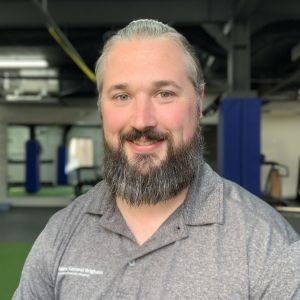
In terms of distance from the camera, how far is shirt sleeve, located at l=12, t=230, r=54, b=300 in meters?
1.23

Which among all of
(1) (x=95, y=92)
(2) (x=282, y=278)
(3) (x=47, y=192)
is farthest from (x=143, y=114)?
(3) (x=47, y=192)

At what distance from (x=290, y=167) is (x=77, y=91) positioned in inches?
271

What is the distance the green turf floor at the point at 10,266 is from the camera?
4.38 m

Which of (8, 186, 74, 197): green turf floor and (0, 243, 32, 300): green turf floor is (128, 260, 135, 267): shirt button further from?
(8, 186, 74, 197): green turf floor

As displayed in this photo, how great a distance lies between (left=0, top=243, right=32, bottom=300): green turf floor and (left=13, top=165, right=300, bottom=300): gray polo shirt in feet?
10.5

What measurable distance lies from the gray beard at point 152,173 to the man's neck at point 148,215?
2 centimetres

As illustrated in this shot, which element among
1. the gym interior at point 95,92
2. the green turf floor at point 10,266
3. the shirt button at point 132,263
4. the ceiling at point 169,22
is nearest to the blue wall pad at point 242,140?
the gym interior at point 95,92

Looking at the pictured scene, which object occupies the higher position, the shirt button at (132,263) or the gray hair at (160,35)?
the gray hair at (160,35)

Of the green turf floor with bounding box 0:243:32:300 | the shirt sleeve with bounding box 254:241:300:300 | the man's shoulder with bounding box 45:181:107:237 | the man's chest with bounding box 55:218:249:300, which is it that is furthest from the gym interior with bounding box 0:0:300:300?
the shirt sleeve with bounding box 254:241:300:300

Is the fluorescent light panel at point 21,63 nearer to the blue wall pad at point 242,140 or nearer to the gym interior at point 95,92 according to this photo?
the gym interior at point 95,92

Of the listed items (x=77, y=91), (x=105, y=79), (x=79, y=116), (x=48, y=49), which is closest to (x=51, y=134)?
(x=79, y=116)

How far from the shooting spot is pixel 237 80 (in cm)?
679

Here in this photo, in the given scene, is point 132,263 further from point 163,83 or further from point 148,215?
point 163,83

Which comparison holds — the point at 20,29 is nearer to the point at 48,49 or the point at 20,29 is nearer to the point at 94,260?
the point at 48,49
